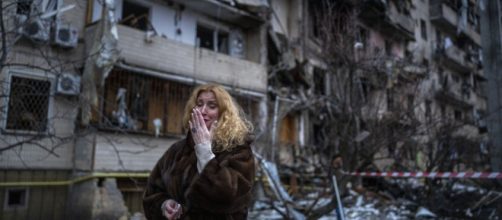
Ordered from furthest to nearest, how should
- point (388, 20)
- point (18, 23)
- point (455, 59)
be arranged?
point (455, 59), point (388, 20), point (18, 23)

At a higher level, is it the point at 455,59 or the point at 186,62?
the point at 455,59

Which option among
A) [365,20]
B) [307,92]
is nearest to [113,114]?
[307,92]

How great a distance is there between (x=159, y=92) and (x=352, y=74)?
615 cm

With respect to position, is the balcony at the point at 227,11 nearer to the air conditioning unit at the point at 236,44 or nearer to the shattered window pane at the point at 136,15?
the air conditioning unit at the point at 236,44

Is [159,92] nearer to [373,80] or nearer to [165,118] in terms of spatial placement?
[165,118]

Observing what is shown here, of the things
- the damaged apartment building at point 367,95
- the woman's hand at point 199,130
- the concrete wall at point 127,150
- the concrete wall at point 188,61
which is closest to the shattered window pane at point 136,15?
the concrete wall at point 188,61

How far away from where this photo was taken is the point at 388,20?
21.2m

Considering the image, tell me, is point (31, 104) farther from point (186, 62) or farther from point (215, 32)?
point (215, 32)

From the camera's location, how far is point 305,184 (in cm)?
1423

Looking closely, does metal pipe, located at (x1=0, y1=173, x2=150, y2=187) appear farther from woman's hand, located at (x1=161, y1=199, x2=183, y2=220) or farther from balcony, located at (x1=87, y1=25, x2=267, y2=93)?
woman's hand, located at (x1=161, y1=199, x2=183, y2=220)

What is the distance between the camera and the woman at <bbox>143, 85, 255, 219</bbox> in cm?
256

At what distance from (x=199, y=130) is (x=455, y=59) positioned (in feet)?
99.3

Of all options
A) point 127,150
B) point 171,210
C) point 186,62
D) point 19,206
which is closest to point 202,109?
point 171,210

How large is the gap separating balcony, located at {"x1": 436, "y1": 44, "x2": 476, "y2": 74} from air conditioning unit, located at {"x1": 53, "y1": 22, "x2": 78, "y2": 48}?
23064 millimetres
